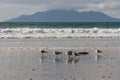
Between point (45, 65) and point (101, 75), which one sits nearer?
point (101, 75)

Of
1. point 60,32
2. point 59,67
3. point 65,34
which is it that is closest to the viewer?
point 59,67

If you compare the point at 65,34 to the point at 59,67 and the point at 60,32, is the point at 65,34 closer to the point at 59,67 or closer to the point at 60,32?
the point at 60,32

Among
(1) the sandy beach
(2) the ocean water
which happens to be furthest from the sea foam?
(1) the sandy beach

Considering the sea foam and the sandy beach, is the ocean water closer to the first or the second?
the sea foam

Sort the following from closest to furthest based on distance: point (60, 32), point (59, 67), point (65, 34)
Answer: point (59, 67) → point (65, 34) → point (60, 32)

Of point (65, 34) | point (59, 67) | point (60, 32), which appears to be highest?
point (59, 67)

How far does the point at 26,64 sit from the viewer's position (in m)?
22.0

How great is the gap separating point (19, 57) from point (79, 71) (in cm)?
674

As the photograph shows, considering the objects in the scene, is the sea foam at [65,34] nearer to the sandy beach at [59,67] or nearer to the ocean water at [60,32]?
the ocean water at [60,32]

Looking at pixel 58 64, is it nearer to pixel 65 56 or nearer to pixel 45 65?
pixel 45 65

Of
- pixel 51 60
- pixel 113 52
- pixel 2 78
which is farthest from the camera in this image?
pixel 113 52

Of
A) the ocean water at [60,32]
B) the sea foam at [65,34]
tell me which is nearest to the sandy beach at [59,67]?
the sea foam at [65,34]

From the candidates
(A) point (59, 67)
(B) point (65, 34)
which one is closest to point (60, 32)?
(B) point (65, 34)

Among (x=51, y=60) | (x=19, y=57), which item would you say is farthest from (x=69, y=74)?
(x=19, y=57)
